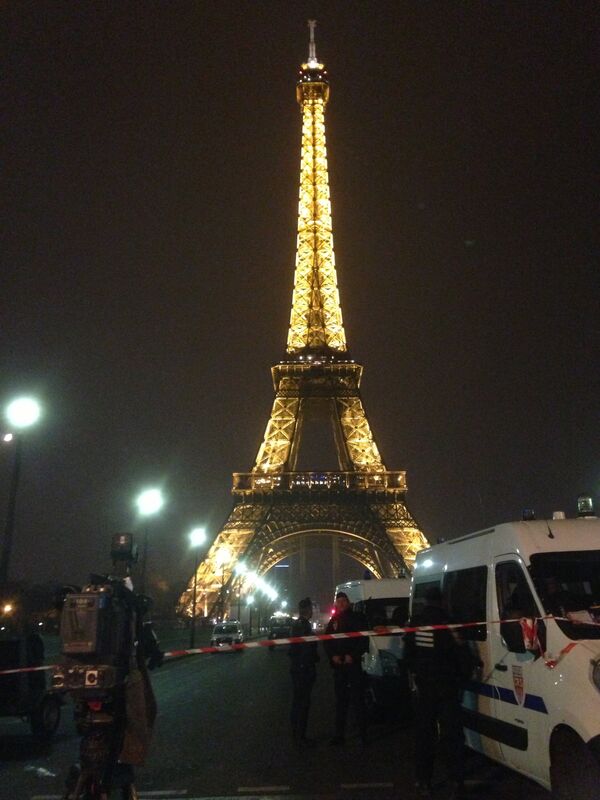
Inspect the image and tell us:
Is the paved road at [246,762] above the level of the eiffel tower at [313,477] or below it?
below

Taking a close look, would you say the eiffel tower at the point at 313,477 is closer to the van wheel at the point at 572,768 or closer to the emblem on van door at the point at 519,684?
the emblem on van door at the point at 519,684

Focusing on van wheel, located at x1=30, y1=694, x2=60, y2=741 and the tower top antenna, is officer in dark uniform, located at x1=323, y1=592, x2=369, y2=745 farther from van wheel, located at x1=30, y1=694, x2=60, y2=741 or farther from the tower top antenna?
the tower top antenna

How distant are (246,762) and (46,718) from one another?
323 cm

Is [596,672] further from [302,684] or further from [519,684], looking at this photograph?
[302,684]

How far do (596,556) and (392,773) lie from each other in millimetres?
3167

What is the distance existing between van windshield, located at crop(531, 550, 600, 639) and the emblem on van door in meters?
0.62

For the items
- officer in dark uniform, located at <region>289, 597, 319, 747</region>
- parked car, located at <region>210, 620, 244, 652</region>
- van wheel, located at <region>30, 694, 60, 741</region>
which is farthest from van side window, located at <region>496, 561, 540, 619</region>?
parked car, located at <region>210, 620, 244, 652</region>

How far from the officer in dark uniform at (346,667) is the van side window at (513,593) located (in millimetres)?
3201

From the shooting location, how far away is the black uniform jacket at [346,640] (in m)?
9.38

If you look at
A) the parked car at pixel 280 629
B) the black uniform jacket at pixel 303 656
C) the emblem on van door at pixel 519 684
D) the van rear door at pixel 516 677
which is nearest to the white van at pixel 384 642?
the black uniform jacket at pixel 303 656

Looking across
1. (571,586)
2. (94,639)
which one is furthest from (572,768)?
(94,639)

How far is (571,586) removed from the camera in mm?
6277

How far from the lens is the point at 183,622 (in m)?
46.7

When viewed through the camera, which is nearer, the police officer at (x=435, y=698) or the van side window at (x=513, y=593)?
the van side window at (x=513, y=593)
